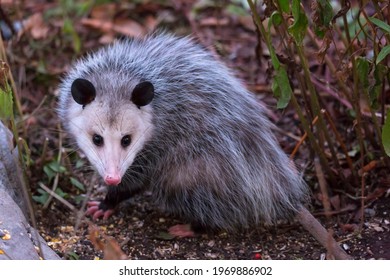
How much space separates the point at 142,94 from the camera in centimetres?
251

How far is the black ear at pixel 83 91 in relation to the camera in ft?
8.14

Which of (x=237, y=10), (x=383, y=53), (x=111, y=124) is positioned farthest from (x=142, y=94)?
(x=237, y=10)

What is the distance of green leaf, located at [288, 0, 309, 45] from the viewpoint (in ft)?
7.12

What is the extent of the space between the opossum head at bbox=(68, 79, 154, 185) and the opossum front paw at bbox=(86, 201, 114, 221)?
13.3 inches

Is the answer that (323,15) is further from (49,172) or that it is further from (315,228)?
(49,172)

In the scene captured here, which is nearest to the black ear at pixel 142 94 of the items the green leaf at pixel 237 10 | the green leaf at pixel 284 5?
the green leaf at pixel 284 5

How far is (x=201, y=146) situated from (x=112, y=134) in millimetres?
354

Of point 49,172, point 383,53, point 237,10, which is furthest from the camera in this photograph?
point 237,10

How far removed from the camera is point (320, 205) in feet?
9.18

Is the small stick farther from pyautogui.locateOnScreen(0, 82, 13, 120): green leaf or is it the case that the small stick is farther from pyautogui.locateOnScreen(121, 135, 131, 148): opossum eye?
pyautogui.locateOnScreen(0, 82, 13, 120): green leaf

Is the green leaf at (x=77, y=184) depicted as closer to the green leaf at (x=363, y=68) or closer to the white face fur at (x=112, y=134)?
the white face fur at (x=112, y=134)

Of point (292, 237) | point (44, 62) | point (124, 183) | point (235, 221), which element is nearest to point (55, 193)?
point (124, 183)

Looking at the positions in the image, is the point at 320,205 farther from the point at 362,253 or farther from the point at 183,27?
the point at 183,27

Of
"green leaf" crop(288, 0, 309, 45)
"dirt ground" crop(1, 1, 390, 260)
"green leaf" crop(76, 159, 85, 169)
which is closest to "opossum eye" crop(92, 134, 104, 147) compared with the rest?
"dirt ground" crop(1, 1, 390, 260)
